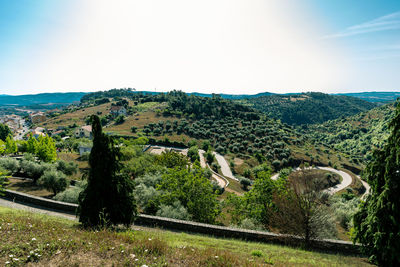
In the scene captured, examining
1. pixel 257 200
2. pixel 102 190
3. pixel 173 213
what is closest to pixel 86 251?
pixel 102 190

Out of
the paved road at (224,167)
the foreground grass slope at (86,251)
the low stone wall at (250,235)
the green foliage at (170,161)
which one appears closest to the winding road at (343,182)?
the paved road at (224,167)

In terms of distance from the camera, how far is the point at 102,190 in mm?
9203

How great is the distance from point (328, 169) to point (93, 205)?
239 feet

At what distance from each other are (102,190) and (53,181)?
497 inches

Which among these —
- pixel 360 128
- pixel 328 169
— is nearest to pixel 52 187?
pixel 328 169

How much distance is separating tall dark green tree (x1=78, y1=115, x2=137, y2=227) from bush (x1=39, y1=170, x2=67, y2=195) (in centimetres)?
1171

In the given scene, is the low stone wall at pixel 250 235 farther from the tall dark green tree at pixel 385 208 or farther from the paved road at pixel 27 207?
the paved road at pixel 27 207

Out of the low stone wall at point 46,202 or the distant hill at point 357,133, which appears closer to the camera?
the low stone wall at point 46,202

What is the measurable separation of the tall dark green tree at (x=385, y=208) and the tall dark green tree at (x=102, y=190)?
32.2 feet

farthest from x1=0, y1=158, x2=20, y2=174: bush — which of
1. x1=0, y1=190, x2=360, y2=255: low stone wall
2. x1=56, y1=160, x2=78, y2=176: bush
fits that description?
x1=0, y1=190, x2=360, y2=255: low stone wall

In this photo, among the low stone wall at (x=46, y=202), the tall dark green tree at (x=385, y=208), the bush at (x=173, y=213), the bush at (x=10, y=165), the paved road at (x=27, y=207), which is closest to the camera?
the tall dark green tree at (x=385, y=208)

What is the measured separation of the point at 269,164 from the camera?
62.6 metres

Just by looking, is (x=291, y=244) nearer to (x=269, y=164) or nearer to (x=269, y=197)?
(x=269, y=197)

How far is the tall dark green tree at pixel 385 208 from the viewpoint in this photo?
279 inches
